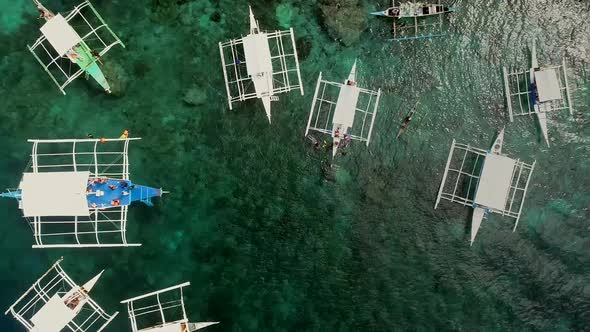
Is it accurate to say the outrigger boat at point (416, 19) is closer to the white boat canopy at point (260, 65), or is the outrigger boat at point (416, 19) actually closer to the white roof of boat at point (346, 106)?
the white roof of boat at point (346, 106)

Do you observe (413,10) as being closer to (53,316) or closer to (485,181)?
(485,181)

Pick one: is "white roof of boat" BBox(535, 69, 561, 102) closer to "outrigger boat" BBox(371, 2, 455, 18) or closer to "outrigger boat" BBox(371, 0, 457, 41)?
"outrigger boat" BBox(371, 0, 457, 41)

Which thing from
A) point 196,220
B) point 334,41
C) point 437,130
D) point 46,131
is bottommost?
point 196,220

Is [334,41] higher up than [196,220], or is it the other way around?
[334,41]

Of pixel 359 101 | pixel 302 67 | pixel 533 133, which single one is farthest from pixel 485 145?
pixel 302 67

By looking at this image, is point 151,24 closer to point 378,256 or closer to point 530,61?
point 378,256

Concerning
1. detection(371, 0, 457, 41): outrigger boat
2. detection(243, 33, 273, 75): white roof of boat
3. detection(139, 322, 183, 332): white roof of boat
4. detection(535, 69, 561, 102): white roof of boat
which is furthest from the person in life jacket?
detection(535, 69, 561, 102): white roof of boat
